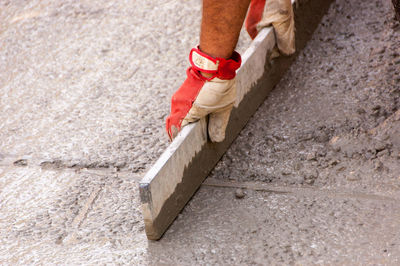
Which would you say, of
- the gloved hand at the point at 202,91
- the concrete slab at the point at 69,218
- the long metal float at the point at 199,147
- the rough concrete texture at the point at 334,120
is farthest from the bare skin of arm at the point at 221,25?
the concrete slab at the point at 69,218

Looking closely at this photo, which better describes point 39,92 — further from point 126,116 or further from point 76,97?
point 126,116

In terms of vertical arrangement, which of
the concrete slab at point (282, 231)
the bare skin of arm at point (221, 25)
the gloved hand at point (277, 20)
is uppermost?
the bare skin of arm at point (221, 25)

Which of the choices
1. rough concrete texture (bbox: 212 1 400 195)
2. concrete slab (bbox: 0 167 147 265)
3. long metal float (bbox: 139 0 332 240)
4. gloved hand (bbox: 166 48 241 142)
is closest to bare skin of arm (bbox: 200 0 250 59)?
gloved hand (bbox: 166 48 241 142)

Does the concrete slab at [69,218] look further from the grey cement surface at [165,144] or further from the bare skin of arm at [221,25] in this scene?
the bare skin of arm at [221,25]

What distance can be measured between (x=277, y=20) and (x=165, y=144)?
823 mm

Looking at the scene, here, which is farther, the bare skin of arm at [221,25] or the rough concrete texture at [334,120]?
the rough concrete texture at [334,120]

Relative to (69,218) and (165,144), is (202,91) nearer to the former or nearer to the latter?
(165,144)

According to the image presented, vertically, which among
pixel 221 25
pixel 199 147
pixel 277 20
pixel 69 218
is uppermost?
pixel 221 25

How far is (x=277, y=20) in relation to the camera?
2525 millimetres

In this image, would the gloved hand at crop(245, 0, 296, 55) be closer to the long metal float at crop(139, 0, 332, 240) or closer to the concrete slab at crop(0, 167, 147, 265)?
the long metal float at crop(139, 0, 332, 240)

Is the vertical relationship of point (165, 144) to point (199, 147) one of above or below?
below

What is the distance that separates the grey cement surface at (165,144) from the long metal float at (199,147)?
0.05 metres

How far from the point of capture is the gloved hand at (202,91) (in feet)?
6.32

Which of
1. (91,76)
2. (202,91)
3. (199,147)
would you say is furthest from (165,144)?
(91,76)
